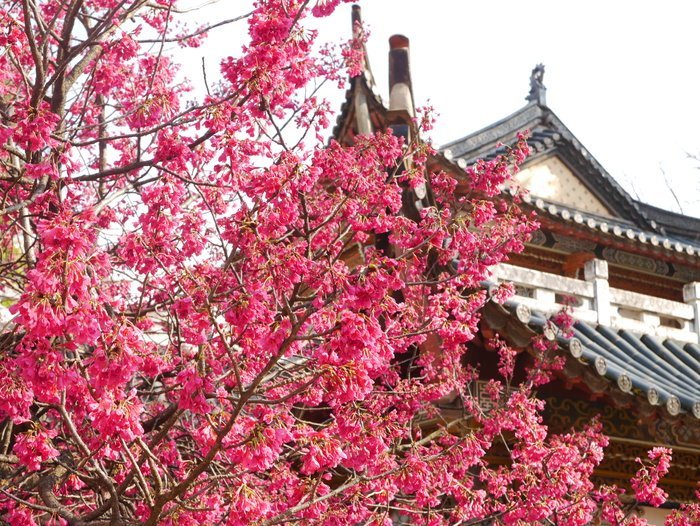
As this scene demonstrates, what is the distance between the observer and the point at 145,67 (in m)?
7.91

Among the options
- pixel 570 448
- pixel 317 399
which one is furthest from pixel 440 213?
pixel 570 448

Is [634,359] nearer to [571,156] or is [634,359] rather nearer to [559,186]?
[559,186]

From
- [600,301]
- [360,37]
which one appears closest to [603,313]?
[600,301]

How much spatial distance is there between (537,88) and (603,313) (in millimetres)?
7643

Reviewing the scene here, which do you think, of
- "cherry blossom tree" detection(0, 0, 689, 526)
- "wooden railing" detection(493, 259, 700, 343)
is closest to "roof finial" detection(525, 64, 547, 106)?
"wooden railing" detection(493, 259, 700, 343)

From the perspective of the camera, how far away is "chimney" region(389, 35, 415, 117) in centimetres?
808

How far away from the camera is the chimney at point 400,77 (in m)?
8.08

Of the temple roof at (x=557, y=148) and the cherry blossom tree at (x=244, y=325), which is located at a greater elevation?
the temple roof at (x=557, y=148)

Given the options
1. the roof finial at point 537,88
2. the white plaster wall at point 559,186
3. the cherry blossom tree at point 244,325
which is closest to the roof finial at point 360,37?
the cherry blossom tree at point 244,325

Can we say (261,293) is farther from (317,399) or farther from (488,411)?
(488,411)

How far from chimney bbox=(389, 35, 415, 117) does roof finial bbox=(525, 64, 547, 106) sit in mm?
8124

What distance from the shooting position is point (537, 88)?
16172mm

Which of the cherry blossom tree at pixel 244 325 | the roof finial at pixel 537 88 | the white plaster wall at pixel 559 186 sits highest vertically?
the roof finial at pixel 537 88

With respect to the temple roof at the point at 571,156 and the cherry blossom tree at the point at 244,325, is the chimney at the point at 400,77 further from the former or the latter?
the temple roof at the point at 571,156
